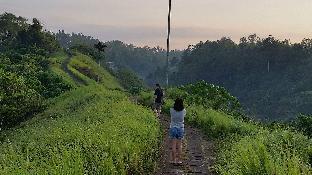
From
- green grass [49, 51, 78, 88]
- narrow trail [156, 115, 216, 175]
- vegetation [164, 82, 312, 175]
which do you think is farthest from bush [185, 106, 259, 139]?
green grass [49, 51, 78, 88]

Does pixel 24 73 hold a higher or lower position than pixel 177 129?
lower

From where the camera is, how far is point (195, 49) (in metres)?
135

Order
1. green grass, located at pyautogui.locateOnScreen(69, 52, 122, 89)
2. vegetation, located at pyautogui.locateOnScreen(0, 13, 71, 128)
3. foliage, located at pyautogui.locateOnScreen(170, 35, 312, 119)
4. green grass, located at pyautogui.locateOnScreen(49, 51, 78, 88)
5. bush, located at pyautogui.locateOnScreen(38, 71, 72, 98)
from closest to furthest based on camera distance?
vegetation, located at pyautogui.locateOnScreen(0, 13, 71, 128) → bush, located at pyautogui.locateOnScreen(38, 71, 72, 98) → green grass, located at pyautogui.locateOnScreen(49, 51, 78, 88) → green grass, located at pyautogui.locateOnScreen(69, 52, 122, 89) → foliage, located at pyautogui.locateOnScreen(170, 35, 312, 119)

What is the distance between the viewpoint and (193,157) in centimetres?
1462

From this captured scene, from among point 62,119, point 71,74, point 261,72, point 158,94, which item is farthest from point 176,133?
point 261,72

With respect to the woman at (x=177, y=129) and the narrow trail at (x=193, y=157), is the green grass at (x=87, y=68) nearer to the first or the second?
the narrow trail at (x=193, y=157)

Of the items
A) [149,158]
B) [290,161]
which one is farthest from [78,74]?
[290,161]

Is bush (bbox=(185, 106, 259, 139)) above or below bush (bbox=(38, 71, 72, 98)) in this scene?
above

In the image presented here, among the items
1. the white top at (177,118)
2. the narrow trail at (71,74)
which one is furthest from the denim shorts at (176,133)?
the narrow trail at (71,74)

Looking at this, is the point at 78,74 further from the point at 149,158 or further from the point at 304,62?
the point at 304,62

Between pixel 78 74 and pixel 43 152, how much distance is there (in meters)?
54.7

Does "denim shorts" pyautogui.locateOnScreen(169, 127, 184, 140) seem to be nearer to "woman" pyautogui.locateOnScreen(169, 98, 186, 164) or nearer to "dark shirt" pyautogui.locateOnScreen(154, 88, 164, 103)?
"woman" pyautogui.locateOnScreen(169, 98, 186, 164)

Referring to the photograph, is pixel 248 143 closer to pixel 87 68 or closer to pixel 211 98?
pixel 211 98

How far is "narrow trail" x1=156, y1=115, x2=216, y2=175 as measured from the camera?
40.2 ft
